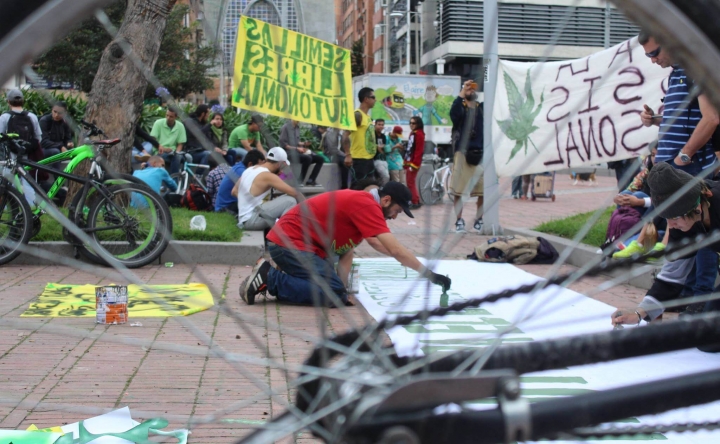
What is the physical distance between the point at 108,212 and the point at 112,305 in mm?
1920

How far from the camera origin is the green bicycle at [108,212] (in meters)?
6.34

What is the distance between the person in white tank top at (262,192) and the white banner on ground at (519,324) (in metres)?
0.98

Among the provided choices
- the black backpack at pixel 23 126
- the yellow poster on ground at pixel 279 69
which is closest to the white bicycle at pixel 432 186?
the yellow poster on ground at pixel 279 69

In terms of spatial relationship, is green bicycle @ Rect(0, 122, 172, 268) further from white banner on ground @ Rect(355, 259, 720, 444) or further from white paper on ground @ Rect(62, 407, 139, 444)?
white paper on ground @ Rect(62, 407, 139, 444)

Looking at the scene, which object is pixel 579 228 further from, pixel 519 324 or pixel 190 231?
pixel 519 324

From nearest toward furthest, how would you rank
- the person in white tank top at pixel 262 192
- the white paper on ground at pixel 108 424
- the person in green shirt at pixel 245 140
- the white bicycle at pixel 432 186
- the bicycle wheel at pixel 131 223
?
the white bicycle at pixel 432 186, the white paper on ground at pixel 108 424, the bicycle wheel at pixel 131 223, the person in white tank top at pixel 262 192, the person in green shirt at pixel 245 140

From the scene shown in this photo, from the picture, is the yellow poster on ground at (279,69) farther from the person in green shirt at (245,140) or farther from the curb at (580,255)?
the person in green shirt at (245,140)

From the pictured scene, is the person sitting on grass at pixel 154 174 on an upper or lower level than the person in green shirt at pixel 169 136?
lower

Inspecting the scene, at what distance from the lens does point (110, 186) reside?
662 cm

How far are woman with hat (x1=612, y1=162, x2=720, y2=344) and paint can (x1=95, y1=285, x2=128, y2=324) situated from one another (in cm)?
282

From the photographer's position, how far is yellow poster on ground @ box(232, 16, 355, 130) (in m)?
1.76

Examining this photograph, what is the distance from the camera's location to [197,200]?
986 cm

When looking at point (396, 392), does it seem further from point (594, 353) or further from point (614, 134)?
point (614, 134)

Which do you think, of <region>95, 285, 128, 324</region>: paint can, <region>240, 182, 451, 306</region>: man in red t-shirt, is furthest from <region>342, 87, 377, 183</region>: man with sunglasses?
<region>95, 285, 128, 324</region>: paint can
